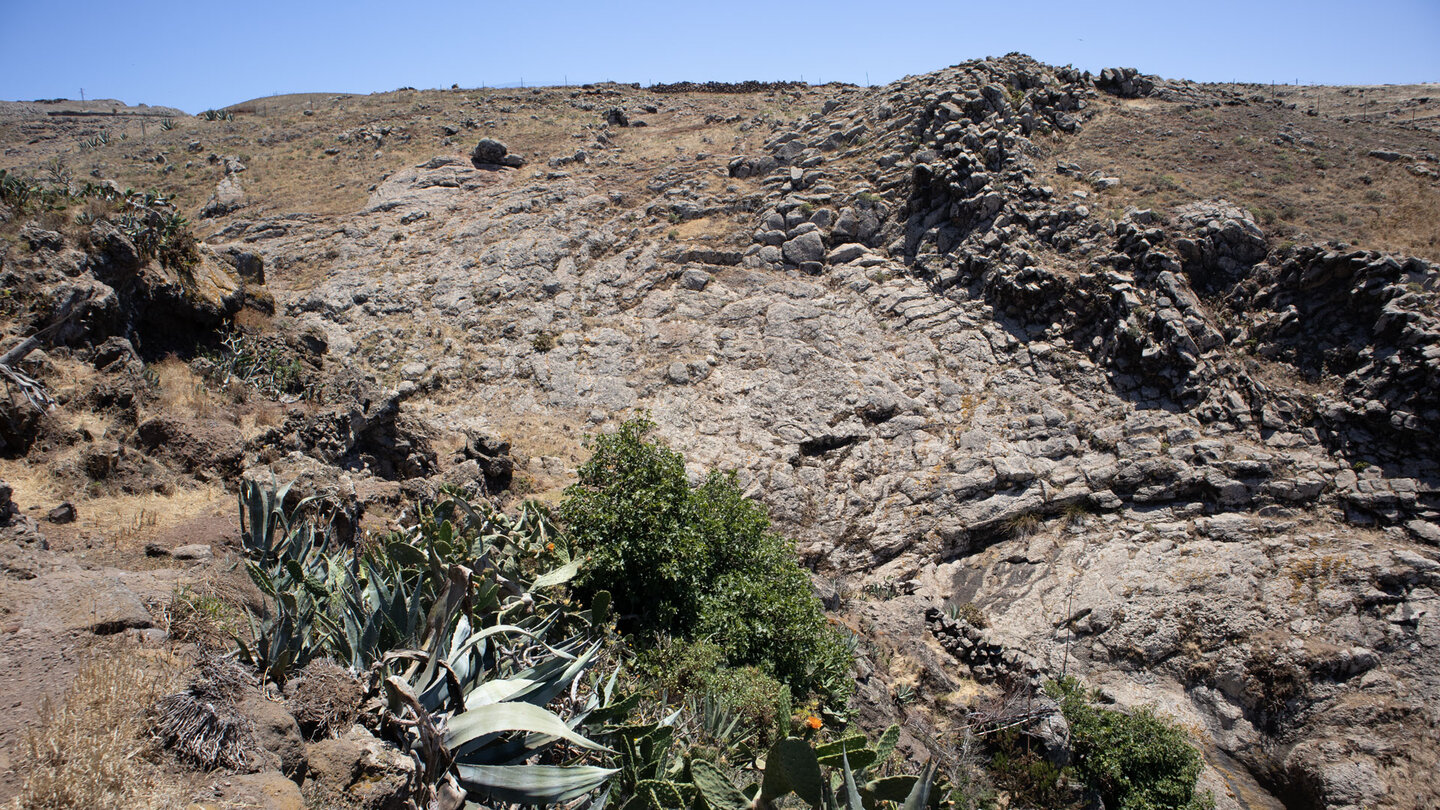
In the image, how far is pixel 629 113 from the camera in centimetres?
2562

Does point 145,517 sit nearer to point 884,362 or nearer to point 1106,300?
point 884,362

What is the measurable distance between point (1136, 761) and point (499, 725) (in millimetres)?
7233

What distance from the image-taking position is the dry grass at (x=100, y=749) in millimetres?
2471

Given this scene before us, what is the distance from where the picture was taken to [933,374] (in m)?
13.0

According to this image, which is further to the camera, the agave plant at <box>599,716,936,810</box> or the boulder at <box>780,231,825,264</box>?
the boulder at <box>780,231,825,264</box>

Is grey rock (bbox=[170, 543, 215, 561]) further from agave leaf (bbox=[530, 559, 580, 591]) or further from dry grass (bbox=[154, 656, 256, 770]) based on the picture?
dry grass (bbox=[154, 656, 256, 770])

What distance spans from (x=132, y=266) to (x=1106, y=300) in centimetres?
1536

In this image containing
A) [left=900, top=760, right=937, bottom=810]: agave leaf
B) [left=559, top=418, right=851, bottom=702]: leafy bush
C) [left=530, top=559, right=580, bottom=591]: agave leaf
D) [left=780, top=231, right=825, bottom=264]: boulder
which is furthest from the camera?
[left=780, top=231, right=825, bottom=264]: boulder

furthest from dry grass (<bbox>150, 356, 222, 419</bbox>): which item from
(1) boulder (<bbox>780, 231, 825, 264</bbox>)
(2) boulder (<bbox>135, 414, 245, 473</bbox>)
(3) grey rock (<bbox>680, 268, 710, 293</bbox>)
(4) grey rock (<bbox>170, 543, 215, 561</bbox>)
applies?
(1) boulder (<bbox>780, 231, 825, 264</bbox>)

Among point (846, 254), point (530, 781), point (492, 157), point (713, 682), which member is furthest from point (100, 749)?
point (492, 157)

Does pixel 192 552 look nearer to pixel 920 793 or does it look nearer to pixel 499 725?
pixel 499 725

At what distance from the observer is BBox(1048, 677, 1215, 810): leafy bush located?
7.16 meters

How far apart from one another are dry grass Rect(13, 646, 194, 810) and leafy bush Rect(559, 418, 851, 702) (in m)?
3.87

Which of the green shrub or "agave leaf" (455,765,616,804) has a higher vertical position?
"agave leaf" (455,765,616,804)
